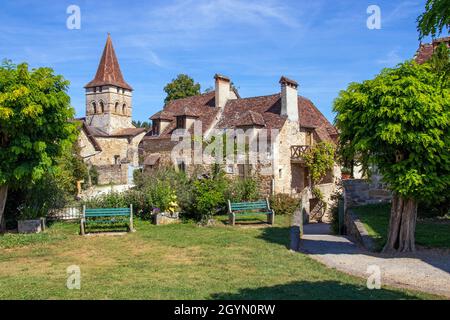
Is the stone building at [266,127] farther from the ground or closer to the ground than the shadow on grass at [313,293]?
farther from the ground

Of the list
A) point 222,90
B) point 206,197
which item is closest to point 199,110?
point 222,90

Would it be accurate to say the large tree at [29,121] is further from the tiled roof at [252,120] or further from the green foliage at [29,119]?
the tiled roof at [252,120]

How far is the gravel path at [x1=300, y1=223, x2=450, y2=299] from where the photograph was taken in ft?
24.1

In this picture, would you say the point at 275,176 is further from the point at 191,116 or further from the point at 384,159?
the point at 384,159

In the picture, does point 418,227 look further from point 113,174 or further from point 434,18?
point 113,174

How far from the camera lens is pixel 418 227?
1261 centimetres

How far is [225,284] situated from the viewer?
23.5 ft

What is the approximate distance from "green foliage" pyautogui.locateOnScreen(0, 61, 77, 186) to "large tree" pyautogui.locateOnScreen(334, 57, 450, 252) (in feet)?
27.8

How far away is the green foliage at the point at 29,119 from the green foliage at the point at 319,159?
15.1 m

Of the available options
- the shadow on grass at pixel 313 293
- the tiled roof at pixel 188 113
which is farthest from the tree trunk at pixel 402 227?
the tiled roof at pixel 188 113

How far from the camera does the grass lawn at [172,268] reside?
6590 millimetres

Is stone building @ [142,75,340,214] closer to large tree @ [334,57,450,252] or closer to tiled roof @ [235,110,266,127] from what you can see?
tiled roof @ [235,110,266,127]

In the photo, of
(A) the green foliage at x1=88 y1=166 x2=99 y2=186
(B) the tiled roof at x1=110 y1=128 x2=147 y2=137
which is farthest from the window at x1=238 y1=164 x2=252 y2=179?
(B) the tiled roof at x1=110 y1=128 x2=147 y2=137

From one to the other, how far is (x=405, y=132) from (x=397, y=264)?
2.87 meters
